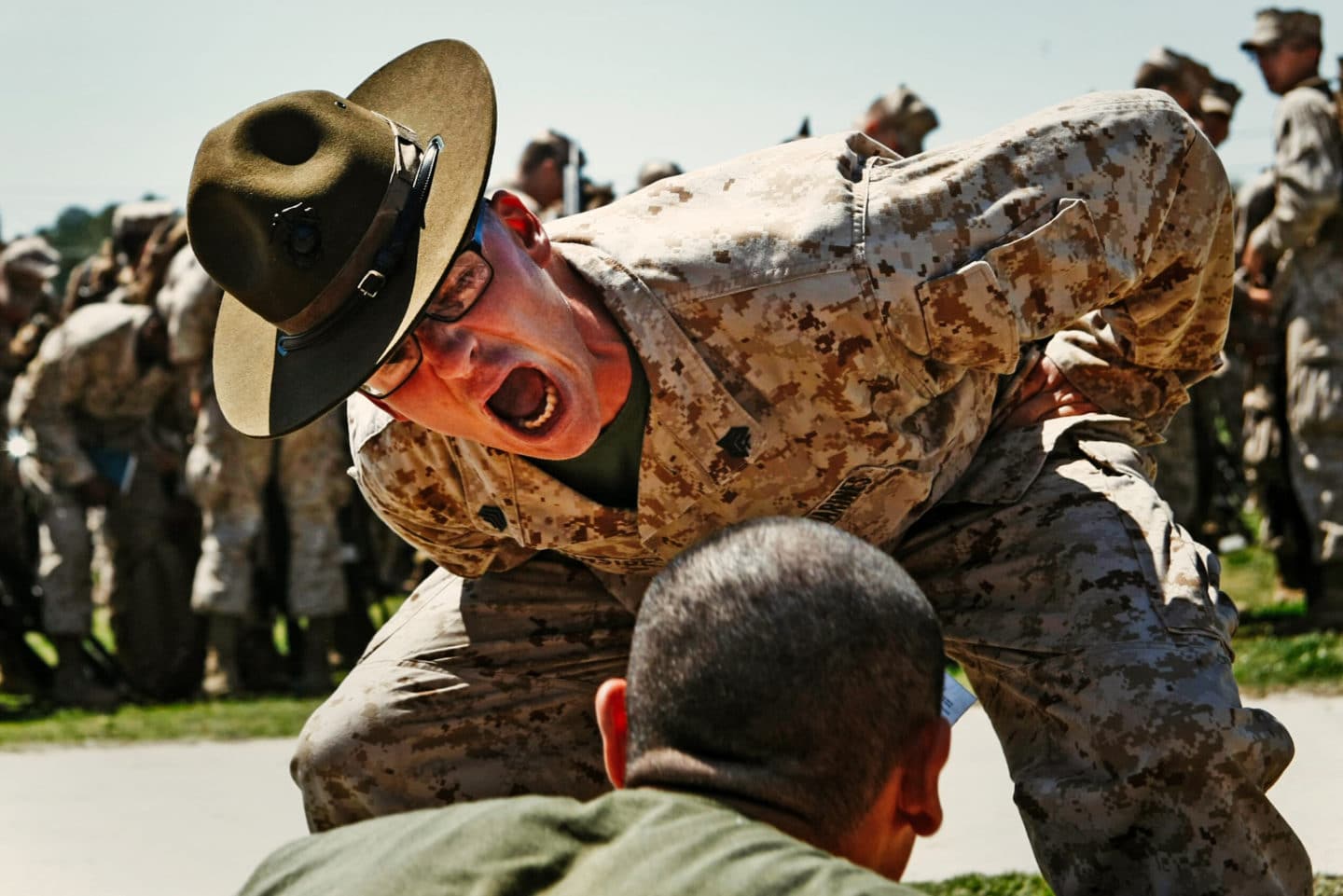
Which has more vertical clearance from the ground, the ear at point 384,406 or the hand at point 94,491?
the ear at point 384,406

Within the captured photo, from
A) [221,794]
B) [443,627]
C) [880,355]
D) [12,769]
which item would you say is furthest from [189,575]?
[880,355]

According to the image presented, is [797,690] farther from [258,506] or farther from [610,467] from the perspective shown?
[258,506]

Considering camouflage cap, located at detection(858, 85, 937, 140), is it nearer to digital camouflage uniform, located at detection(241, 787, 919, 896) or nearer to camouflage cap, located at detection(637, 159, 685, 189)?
camouflage cap, located at detection(637, 159, 685, 189)

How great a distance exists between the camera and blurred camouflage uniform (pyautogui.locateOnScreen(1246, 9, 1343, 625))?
28.2ft

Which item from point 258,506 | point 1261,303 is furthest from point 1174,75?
point 258,506

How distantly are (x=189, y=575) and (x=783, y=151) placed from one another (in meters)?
8.17

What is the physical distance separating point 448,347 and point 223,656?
24.2ft

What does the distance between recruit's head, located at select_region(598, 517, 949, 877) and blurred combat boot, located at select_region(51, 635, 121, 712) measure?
8.80m

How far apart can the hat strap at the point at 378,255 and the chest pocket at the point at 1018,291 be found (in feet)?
3.18

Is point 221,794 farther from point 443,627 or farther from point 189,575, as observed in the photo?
point 189,575

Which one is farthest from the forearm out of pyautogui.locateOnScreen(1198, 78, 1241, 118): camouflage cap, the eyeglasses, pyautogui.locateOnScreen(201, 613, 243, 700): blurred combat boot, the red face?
pyautogui.locateOnScreen(201, 613, 243, 700): blurred combat boot

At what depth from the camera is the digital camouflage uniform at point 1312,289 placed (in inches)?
338

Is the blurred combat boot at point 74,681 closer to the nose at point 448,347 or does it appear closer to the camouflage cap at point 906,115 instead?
the camouflage cap at point 906,115

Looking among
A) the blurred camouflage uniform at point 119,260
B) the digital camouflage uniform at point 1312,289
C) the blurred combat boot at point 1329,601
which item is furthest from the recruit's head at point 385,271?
the blurred camouflage uniform at point 119,260
